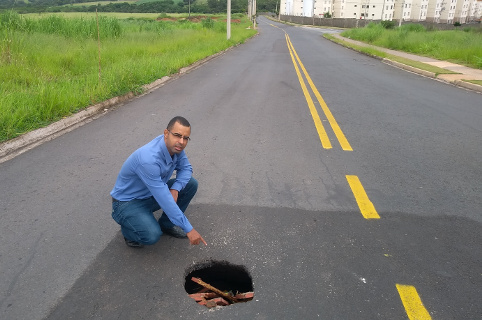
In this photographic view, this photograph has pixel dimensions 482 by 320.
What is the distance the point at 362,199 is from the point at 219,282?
1.98 metres

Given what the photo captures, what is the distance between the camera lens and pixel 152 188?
9.63 ft

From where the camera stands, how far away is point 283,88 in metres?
10.6

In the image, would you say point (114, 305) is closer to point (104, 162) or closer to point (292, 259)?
point (292, 259)

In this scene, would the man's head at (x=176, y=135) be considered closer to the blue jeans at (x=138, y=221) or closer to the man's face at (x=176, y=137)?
the man's face at (x=176, y=137)

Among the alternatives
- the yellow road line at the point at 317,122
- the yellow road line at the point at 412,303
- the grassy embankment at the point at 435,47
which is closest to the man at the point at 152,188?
the yellow road line at the point at 412,303

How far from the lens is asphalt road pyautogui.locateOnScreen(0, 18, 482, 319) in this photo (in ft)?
8.57

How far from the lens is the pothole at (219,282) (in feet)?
9.09

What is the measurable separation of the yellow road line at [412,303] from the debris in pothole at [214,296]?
1101 millimetres

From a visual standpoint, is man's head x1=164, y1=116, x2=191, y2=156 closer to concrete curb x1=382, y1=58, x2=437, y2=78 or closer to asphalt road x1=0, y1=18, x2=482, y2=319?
asphalt road x1=0, y1=18, x2=482, y2=319

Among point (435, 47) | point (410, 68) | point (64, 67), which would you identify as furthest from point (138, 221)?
point (435, 47)

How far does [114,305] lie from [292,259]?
143 cm

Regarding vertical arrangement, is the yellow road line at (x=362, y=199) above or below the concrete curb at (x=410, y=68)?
below

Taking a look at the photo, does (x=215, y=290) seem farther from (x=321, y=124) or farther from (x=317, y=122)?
(x=317, y=122)

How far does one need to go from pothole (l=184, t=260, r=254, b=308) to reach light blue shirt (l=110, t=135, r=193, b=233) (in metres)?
0.40
